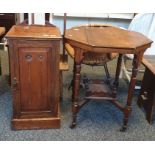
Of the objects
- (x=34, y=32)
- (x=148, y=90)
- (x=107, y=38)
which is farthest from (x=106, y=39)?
(x=148, y=90)

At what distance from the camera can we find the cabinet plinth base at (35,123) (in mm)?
1621

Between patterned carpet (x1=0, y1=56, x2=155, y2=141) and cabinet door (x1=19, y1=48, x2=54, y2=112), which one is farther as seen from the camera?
patterned carpet (x1=0, y1=56, x2=155, y2=141)

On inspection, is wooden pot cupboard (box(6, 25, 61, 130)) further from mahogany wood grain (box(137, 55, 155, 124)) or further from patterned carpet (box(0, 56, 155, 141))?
mahogany wood grain (box(137, 55, 155, 124))

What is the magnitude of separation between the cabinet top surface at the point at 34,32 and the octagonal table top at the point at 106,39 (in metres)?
0.10

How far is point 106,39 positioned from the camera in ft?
4.73

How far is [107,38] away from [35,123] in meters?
0.82

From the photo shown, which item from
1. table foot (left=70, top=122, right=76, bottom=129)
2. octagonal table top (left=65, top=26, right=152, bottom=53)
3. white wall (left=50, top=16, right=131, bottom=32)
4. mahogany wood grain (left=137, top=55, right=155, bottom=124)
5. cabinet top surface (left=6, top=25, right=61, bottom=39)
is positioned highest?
cabinet top surface (left=6, top=25, right=61, bottom=39)

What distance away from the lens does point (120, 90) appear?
7.76 ft

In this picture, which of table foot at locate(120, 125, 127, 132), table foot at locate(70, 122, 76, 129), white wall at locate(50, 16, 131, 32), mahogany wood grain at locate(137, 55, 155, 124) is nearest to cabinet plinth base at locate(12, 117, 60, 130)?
table foot at locate(70, 122, 76, 129)

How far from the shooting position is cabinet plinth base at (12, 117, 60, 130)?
5.32 ft

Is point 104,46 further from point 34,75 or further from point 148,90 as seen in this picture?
point 148,90

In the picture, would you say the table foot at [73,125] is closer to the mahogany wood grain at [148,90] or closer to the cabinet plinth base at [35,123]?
the cabinet plinth base at [35,123]

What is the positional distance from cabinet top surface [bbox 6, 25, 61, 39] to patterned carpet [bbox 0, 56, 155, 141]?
0.72m
